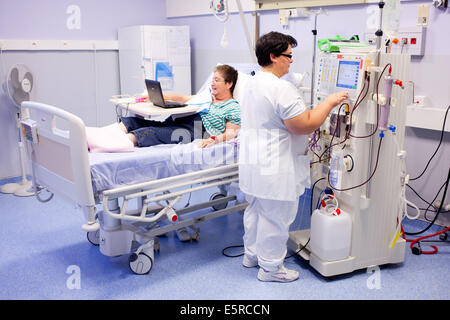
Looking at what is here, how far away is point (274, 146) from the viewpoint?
2377mm

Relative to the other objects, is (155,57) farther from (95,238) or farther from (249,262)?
(249,262)

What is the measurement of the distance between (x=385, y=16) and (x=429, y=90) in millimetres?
637

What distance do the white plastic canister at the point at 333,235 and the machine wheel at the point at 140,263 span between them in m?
0.98

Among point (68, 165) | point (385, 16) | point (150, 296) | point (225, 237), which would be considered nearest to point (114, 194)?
point (68, 165)

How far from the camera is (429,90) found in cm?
311

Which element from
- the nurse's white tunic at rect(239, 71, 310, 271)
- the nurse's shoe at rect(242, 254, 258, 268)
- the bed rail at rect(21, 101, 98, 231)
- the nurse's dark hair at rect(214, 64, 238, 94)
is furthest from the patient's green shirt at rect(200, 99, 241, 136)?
the bed rail at rect(21, 101, 98, 231)

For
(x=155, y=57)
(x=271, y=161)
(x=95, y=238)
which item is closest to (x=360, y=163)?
(x=271, y=161)

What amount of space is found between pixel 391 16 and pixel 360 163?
3.49ft

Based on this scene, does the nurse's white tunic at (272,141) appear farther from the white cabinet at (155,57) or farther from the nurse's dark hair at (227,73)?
the white cabinet at (155,57)

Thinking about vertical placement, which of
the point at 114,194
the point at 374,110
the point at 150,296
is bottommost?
the point at 150,296

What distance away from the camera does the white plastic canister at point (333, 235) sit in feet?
8.16

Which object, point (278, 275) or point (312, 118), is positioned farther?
point (278, 275)

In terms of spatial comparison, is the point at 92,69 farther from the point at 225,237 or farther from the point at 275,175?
the point at 275,175

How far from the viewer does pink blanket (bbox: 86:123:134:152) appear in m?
2.56
